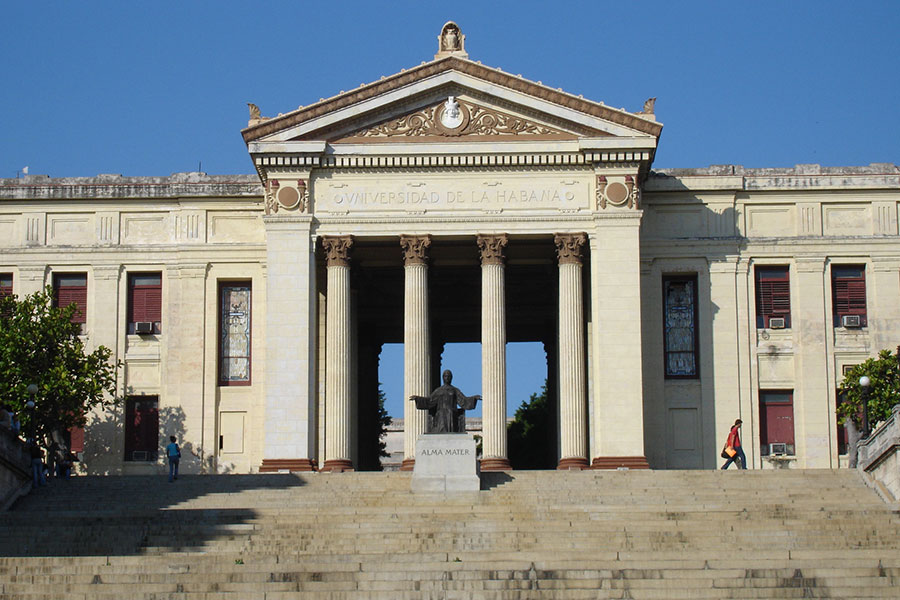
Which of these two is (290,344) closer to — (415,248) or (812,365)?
(415,248)

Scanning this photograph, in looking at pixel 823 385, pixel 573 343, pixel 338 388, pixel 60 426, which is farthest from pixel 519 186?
pixel 60 426

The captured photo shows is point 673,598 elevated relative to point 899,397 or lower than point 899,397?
lower

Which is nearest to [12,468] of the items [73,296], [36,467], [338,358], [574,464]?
[36,467]

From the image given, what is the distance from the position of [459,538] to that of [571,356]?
14.5 metres

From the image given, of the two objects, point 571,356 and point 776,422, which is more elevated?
point 571,356

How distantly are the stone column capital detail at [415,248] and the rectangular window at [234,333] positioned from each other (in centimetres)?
737

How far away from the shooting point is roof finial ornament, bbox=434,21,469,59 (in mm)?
50500

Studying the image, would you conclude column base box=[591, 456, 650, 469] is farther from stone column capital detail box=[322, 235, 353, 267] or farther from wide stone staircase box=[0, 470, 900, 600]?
stone column capital detail box=[322, 235, 353, 267]

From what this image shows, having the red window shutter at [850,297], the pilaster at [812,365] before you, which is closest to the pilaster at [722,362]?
the pilaster at [812,365]

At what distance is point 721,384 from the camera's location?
52.8 metres

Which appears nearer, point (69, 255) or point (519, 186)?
point (519, 186)

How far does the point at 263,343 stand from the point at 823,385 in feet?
65.3

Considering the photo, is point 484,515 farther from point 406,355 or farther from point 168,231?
point 168,231

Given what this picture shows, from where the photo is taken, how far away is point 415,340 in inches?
1929
